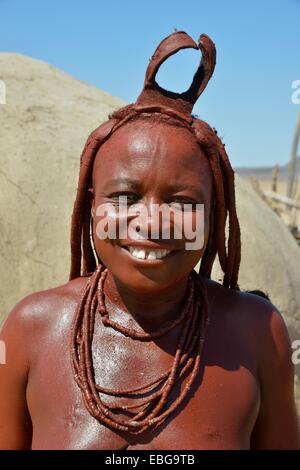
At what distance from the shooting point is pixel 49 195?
11.7 ft

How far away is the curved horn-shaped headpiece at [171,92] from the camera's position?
1.90m

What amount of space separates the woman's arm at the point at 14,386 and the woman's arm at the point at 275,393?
2.09 ft

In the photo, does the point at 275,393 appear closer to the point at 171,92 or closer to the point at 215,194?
the point at 215,194

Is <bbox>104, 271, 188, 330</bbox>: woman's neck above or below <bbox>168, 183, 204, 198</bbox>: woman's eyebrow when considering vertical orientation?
below

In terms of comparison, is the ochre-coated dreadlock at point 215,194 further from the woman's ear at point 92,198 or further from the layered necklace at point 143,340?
the layered necklace at point 143,340

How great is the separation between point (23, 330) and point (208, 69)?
0.86 metres

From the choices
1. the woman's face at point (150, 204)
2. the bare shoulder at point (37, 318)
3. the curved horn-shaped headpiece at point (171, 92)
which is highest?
the curved horn-shaped headpiece at point (171, 92)

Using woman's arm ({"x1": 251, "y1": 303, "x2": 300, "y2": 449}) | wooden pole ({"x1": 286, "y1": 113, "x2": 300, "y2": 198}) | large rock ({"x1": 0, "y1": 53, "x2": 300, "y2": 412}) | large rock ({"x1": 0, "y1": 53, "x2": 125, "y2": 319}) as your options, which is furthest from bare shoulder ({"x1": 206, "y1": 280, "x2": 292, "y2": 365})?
wooden pole ({"x1": 286, "y1": 113, "x2": 300, "y2": 198})

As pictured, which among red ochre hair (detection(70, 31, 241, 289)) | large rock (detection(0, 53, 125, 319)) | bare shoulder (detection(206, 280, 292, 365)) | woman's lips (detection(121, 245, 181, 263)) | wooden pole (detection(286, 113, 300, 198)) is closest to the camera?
woman's lips (detection(121, 245, 181, 263))

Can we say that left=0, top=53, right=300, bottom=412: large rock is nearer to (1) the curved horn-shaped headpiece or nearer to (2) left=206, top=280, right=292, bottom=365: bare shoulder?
(2) left=206, top=280, right=292, bottom=365: bare shoulder

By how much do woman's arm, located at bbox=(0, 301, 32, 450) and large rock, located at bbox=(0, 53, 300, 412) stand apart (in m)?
1.44

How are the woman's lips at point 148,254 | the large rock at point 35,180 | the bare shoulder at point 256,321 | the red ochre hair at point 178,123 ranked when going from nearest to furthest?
the woman's lips at point 148,254 → the red ochre hair at point 178,123 → the bare shoulder at point 256,321 → the large rock at point 35,180

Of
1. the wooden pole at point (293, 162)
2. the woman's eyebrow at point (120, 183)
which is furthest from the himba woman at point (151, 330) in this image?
the wooden pole at point (293, 162)

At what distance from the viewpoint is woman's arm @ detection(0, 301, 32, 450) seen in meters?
1.97
